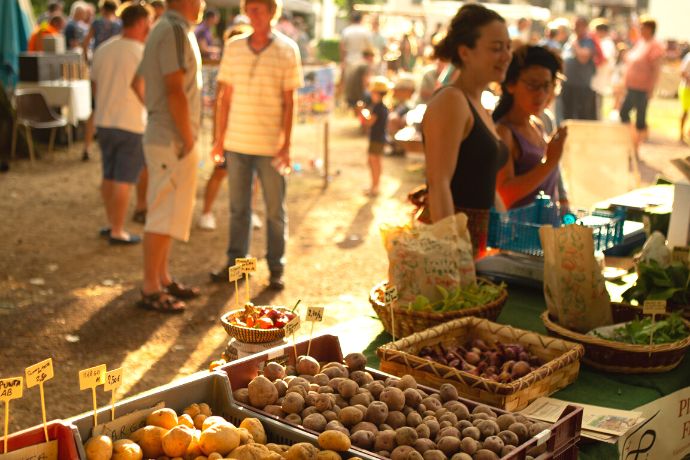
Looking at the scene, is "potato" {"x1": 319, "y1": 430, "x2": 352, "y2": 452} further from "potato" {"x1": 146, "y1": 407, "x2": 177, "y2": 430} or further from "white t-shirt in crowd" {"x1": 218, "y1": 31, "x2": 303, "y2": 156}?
"white t-shirt in crowd" {"x1": 218, "y1": 31, "x2": 303, "y2": 156}

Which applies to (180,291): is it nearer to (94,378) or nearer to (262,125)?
(262,125)

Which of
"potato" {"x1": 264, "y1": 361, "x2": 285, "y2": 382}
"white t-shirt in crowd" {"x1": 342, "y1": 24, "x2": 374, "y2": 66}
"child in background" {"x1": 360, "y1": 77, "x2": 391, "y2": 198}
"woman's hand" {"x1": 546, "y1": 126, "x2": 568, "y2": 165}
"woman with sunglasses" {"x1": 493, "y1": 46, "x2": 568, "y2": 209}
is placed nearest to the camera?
"potato" {"x1": 264, "y1": 361, "x2": 285, "y2": 382}

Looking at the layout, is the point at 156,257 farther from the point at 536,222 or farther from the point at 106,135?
the point at 536,222

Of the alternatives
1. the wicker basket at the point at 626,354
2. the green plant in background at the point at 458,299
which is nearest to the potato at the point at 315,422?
the green plant in background at the point at 458,299

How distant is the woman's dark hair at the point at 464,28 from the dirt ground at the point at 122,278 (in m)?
1.04

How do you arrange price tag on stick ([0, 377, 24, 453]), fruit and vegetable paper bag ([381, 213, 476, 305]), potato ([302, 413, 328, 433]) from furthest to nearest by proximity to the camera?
fruit and vegetable paper bag ([381, 213, 476, 305]) → potato ([302, 413, 328, 433]) → price tag on stick ([0, 377, 24, 453])

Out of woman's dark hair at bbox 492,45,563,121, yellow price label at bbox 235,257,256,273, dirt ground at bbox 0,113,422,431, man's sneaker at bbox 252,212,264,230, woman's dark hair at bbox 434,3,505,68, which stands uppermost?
woman's dark hair at bbox 434,3,505,68

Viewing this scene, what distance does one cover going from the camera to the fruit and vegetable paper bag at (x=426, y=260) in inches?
106

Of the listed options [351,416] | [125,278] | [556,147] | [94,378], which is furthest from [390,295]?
[125,278]

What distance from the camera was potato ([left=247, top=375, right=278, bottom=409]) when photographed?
201 centimetres

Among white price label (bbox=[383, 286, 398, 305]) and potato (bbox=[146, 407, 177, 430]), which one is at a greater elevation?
white price label (bbox=[383, 286, 398, 305])

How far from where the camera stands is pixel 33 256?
6520 mm

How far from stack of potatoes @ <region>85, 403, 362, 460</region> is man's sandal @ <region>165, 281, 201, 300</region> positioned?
3.74 metres

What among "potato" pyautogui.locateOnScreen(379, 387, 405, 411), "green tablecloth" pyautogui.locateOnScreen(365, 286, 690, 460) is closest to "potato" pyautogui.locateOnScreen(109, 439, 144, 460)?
"potato" pyautogui.locateOnScreen(379, 387, 405, 411)
